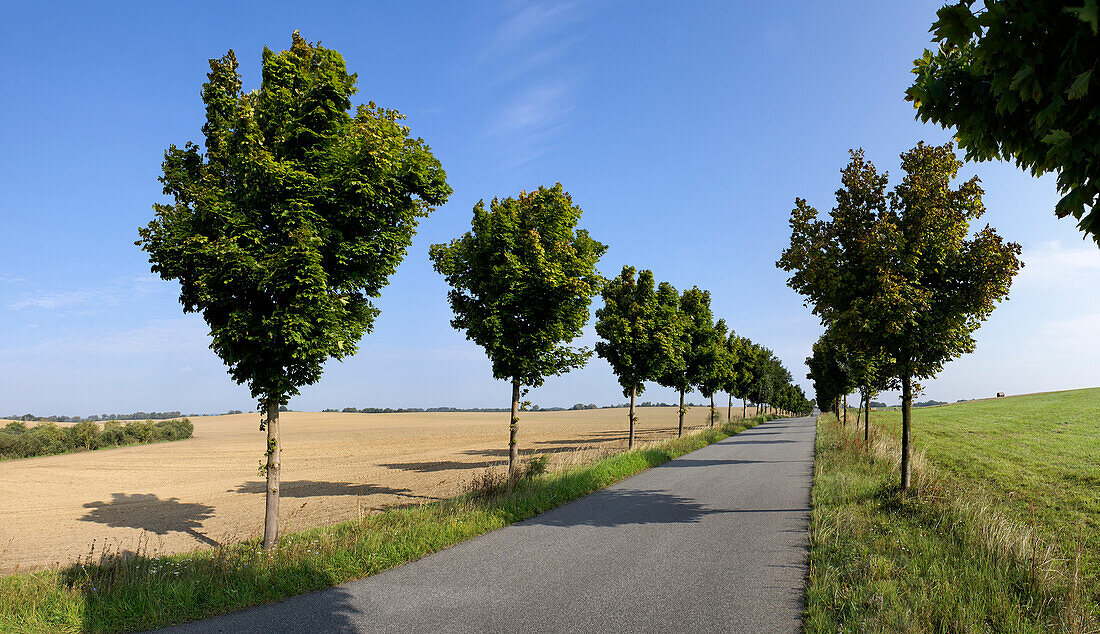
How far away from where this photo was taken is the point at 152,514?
628 inches

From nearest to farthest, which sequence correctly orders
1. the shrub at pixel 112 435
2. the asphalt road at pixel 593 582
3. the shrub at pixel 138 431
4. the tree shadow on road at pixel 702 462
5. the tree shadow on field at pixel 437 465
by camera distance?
the asphalt road at pixel 593 582 < the tree shadow on road at pixel 702 462 < the tree shadow on field at pixel 437 465 < the shrub at pixel 112 435 < the shrub at pixel 138 431

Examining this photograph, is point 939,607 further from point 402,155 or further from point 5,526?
point 5,526

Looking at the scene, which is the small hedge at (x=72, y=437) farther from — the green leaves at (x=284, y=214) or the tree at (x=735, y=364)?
the tree at (x=735, y=364)

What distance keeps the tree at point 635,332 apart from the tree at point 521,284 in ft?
30.9

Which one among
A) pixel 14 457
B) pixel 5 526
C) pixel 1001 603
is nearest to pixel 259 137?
pixel 1001 603

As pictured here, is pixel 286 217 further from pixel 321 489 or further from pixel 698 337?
pixel 698 337

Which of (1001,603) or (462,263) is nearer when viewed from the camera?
(1001,603)

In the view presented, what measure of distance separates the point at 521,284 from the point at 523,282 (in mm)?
182

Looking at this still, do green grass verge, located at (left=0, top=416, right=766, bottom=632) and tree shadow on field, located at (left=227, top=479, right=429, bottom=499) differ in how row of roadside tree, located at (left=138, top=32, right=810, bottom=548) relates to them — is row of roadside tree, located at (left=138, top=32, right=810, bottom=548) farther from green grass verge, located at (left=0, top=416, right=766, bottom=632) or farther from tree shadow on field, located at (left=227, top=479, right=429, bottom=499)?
tree shadow on field, located at (left=227, top=479, right=429, bottom=499)

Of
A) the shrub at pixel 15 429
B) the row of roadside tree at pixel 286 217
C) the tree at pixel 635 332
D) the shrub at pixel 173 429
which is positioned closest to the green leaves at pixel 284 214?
the row of roadside tree at pixel 286 217

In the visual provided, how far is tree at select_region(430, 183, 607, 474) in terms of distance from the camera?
13.8m

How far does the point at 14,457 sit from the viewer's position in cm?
3494

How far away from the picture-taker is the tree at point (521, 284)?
13.8 meters

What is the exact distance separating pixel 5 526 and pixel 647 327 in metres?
23.1
